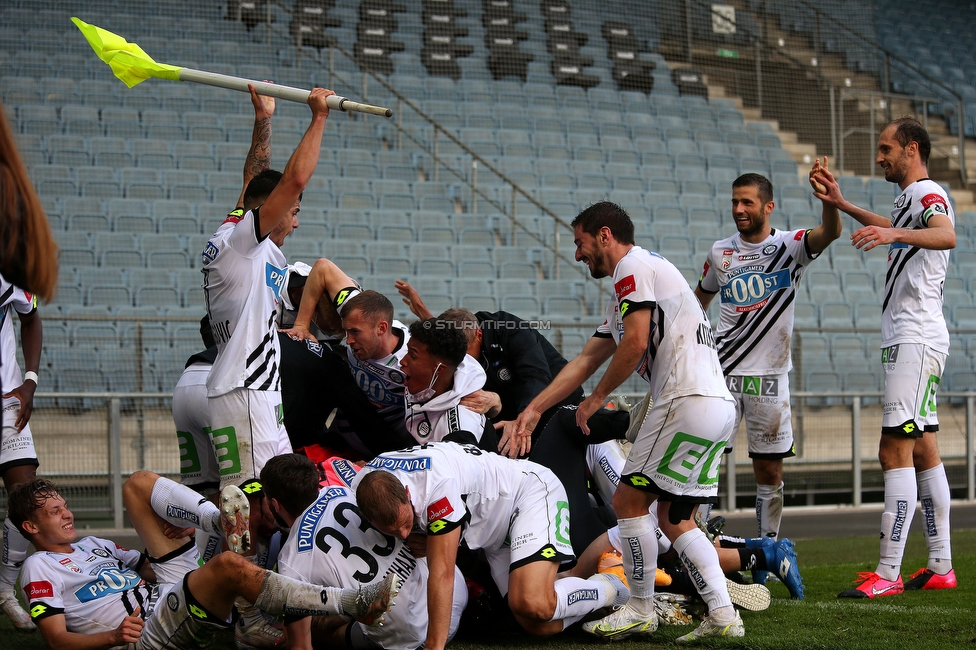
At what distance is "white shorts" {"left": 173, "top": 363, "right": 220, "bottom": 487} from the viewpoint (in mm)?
4762

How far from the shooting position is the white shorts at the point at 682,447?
4105 mm

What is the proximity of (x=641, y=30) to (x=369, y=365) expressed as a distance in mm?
13740

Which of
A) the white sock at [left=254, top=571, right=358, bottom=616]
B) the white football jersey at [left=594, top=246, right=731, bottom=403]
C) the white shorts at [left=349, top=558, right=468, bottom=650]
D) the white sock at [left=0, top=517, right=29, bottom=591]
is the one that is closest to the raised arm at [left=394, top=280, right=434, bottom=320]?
the white football jersey at [left=594, top=246, right=731, bottom=403]

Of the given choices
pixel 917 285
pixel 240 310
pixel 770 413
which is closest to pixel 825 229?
pixel 917 285

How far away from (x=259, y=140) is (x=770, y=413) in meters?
3.36

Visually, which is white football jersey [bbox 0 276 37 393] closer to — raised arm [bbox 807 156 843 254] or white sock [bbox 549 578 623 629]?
white sock [bbox 549 578 623 629]

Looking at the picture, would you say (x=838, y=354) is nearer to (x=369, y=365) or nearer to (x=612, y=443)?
(x=612, y=443)

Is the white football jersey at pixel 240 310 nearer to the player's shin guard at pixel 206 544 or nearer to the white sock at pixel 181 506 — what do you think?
the white sock at pixel 181 506

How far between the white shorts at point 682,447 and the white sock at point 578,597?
0.51 m

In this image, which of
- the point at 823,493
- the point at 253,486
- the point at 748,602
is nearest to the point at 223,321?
the point at 253,486

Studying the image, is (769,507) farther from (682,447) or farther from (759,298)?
(682,447)

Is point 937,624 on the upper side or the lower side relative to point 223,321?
lower

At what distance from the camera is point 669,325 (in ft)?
13.9

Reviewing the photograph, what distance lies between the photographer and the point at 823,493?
9.89 meters
